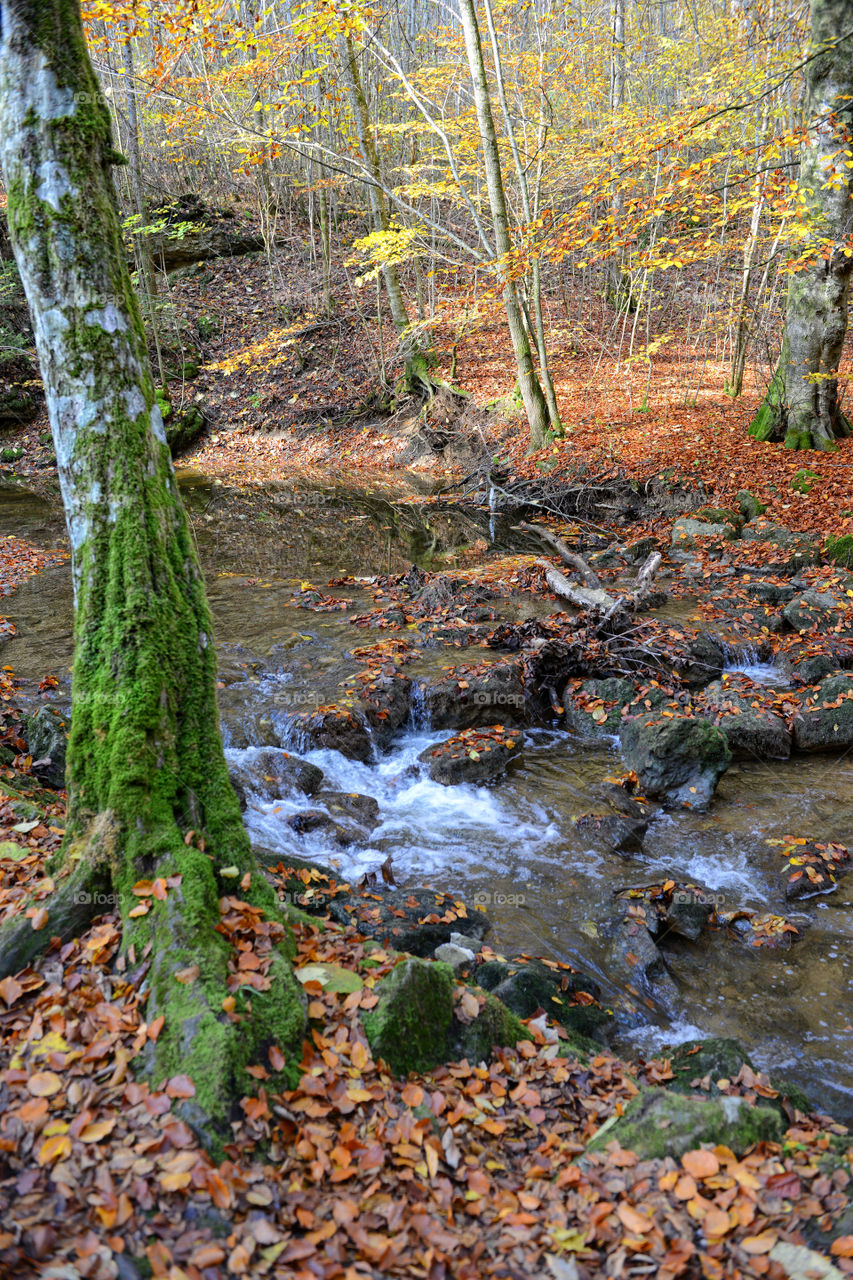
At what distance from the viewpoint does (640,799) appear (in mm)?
7242

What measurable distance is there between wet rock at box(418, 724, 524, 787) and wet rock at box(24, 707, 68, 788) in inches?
138

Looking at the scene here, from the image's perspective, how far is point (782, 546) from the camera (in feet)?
39.4

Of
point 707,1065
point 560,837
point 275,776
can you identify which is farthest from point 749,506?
point 707,1065

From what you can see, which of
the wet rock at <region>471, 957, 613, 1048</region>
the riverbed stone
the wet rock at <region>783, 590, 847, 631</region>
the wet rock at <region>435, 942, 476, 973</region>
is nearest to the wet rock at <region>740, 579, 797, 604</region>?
the wet rock at <region>783, 590, 847, 631</region>

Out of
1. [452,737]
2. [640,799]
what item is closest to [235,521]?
[452,737]

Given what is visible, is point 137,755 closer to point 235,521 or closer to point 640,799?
point 640,799

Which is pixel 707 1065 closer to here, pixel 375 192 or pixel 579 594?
pixel 579 594

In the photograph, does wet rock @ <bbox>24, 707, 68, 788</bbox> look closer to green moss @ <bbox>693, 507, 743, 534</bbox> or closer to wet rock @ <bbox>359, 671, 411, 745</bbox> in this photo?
wet rock @ <bbox>359, 671, 411, 745</bbox>

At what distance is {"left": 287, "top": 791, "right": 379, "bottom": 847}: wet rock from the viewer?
21.9 ft

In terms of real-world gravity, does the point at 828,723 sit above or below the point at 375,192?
below

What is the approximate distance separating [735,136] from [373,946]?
23778 millimetres

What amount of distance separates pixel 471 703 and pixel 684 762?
243 centimetres

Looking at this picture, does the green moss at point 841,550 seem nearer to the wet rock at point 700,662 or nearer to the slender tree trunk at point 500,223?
the wet rock at point 700,662

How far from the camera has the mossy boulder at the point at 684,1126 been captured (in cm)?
296
